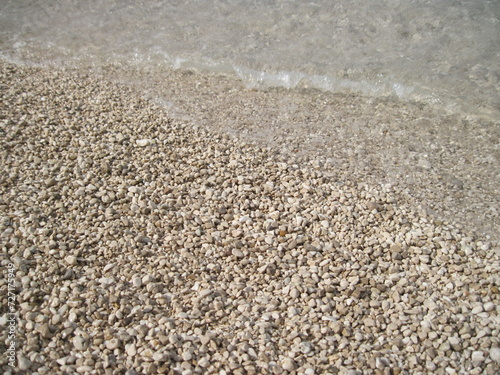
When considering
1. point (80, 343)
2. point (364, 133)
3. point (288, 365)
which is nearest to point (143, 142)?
point (80, 343)

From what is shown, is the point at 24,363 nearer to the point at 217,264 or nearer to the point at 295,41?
the point at 217,264

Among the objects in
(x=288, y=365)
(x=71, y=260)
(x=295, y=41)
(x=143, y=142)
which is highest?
(x=295, y=41)

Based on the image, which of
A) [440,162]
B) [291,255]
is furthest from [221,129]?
[440,162]

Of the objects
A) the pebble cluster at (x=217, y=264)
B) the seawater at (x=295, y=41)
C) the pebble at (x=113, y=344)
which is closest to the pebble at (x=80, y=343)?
the pebble cluster at (x=217, y=264)

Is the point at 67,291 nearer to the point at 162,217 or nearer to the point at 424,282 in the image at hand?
the point at 162,217

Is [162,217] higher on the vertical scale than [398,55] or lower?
lower

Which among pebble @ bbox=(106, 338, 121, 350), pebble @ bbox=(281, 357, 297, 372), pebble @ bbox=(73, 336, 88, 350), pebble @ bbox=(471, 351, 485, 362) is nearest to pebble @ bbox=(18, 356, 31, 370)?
pebble @ bbox=(73, 336, 88, 350)

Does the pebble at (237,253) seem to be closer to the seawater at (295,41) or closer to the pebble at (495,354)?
the pebble at (495,354)
